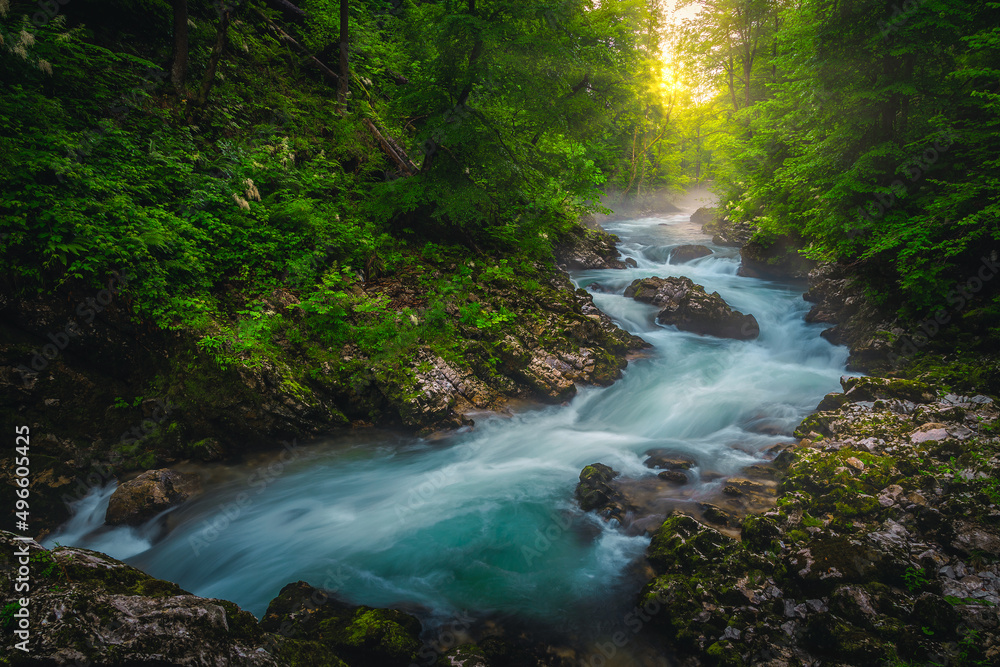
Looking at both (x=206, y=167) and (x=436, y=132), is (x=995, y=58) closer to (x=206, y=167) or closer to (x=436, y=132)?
(x=436, y=132)

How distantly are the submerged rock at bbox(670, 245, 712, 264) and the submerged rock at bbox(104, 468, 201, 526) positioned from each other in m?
19.7

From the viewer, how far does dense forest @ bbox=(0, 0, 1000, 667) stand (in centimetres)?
464

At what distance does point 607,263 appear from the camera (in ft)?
61.6

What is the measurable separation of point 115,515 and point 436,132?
795 cm

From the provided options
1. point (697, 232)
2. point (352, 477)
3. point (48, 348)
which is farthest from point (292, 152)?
point (697, 232)

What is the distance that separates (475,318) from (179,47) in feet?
26.6

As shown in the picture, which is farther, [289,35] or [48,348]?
[289,35]

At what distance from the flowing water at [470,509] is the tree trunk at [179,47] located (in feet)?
25.7

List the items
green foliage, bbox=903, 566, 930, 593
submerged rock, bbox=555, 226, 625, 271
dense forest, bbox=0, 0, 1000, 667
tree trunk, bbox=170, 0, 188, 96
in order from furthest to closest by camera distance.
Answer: submerged rock, bbox=555, 226, 625, 271 → tree trunk, bbox=170, 0, 188, 96 → dense forest, bbox=0, 0, 1000, 667 → green foliage, bbox=903, 566, 930, 593

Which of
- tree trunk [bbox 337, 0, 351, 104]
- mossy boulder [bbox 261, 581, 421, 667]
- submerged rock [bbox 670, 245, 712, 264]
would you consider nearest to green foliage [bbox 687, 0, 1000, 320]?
submerged rock [bbox 670, 245, 712, 264]

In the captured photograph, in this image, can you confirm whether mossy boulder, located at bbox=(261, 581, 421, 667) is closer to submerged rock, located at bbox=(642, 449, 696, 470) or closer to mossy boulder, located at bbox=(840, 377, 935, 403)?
submerged rock, located at bbox=(642, 449, 696, 470)

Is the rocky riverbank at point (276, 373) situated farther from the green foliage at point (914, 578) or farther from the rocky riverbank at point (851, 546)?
the green foliage at point (914, 578)

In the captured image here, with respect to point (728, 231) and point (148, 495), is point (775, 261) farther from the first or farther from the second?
point (148, 495)

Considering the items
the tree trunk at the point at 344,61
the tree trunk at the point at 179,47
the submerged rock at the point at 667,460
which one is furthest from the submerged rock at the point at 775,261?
the tree trunk at the point at 179,47
